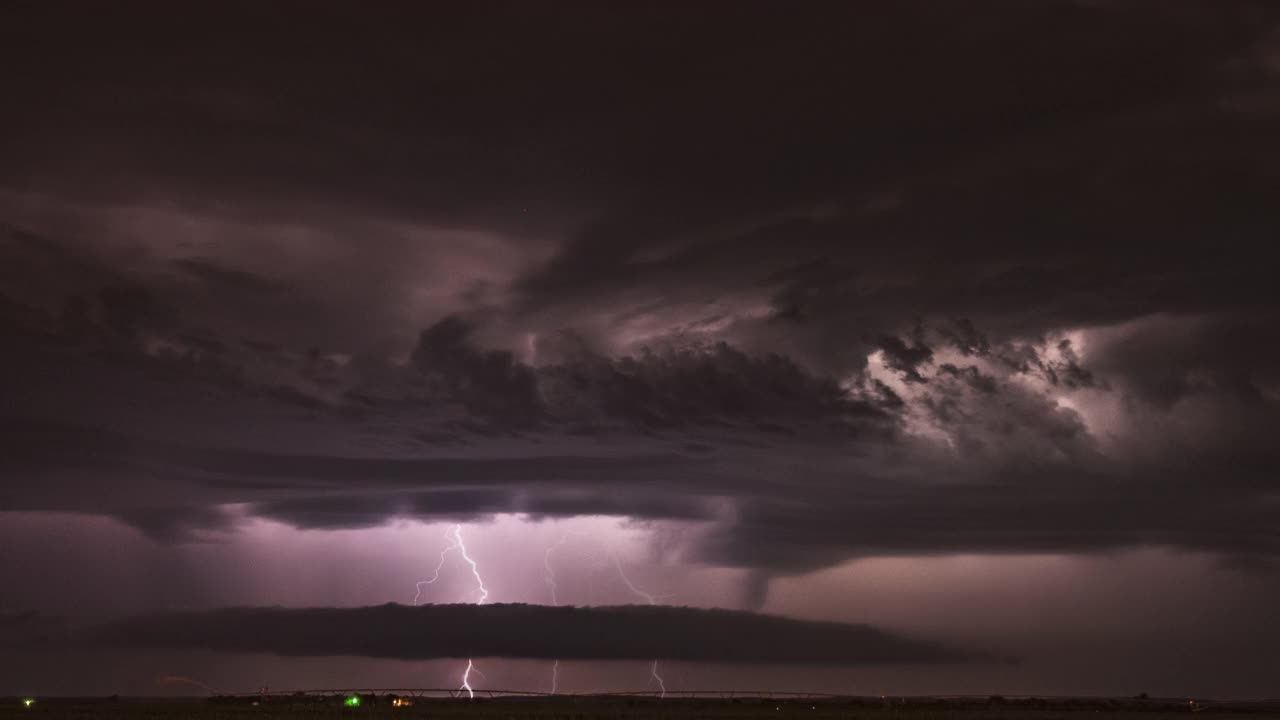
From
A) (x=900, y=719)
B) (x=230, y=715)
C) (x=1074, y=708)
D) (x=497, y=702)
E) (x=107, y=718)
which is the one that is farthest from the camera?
(x=1074, y=708)

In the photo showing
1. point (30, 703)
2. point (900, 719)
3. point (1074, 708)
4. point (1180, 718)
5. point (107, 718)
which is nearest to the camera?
point (107, 718)

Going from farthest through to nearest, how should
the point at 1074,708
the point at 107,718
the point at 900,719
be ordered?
the point at 1074,708
the point at 900,719
the point at 107,718

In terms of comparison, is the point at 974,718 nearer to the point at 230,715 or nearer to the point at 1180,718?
the point at 1180,718

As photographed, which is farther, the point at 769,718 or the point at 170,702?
the point at 170,702

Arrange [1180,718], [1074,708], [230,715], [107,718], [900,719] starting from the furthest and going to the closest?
[1074,708], [1180,718], [900,719], [230,715], [107,718]

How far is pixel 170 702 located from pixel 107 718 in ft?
231

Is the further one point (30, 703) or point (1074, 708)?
point (1074, 708)

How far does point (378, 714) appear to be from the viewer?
134 metres

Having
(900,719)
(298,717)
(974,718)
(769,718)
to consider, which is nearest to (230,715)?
(298,717)

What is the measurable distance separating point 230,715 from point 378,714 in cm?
1526

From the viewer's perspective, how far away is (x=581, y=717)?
426ft

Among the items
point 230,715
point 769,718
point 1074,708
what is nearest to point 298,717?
point 230,715

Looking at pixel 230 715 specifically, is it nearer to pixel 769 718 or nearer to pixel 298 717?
pixel 298 717

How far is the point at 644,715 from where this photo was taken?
432ft
